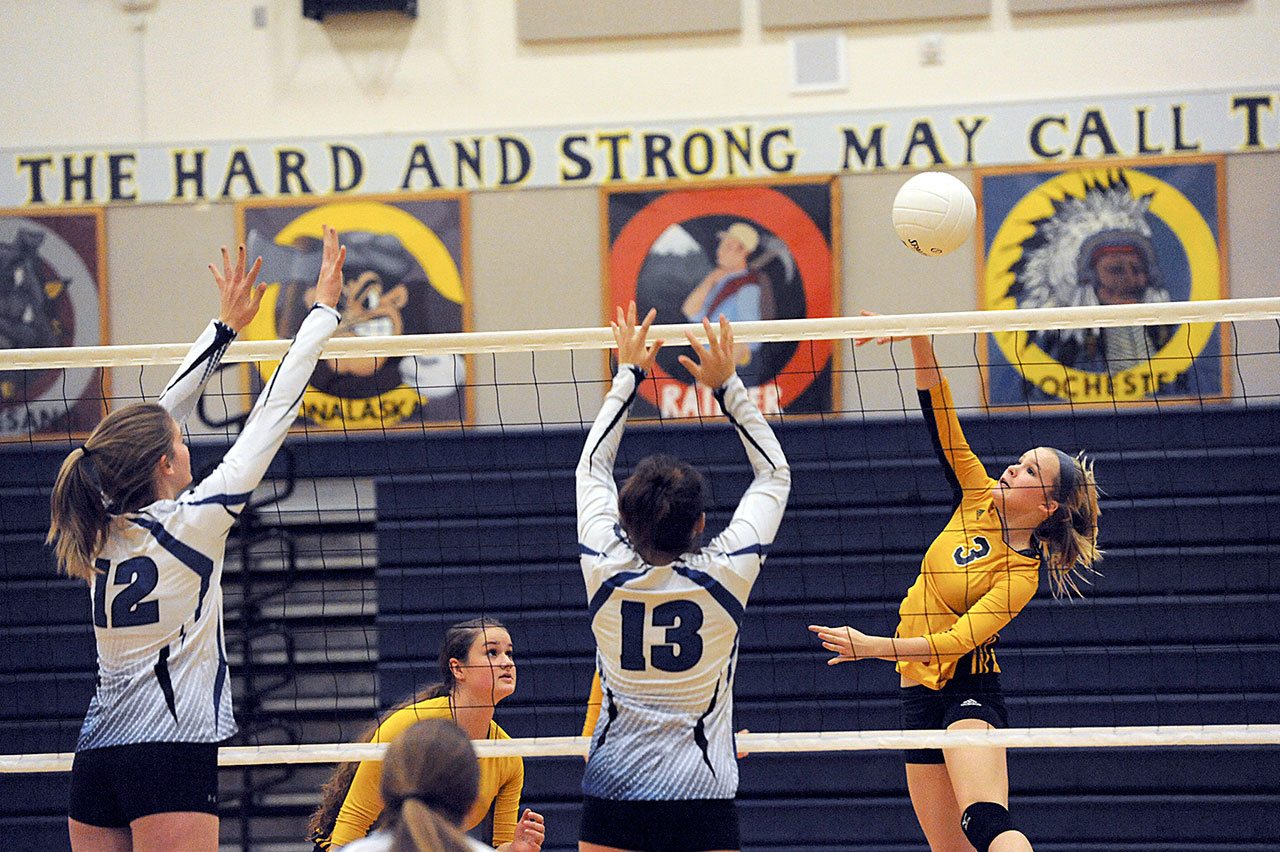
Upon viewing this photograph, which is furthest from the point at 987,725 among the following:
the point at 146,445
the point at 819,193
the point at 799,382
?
the point at 819,193

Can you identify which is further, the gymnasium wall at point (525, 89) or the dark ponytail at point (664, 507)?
the gymnasium wall at point (525, 89)

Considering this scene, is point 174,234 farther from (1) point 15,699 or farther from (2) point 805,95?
(2) point 805,95

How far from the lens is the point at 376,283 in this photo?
784 cm

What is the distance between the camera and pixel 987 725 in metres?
4.08

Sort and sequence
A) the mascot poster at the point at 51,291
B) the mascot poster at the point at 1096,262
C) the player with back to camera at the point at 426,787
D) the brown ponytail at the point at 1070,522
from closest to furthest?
the player with back to camera at the point at 426,787 < the brown ponytail at the point at 1070,522 < the mascot poster at the point at 1096,262 < the mascot poster at the point at 51,291

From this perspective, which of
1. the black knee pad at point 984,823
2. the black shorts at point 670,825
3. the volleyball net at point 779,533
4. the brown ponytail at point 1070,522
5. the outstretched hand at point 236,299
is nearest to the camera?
the black shorts at point 670,825

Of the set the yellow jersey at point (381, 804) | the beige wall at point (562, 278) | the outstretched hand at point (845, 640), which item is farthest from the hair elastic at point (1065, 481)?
the beige wall at point (562, 278)

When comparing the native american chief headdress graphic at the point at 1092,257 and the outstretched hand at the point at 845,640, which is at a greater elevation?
the native american chief headdress graphic at the point at 1092,257

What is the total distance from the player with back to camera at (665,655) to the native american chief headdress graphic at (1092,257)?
4.75m

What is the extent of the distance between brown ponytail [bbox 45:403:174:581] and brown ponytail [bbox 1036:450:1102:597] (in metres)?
2.50

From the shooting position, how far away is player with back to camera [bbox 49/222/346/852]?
3082 millimetres

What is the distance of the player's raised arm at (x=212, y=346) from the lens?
3.44 meters

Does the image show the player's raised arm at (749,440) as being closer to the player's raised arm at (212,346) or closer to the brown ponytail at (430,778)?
the brown ponytail at (430,778)

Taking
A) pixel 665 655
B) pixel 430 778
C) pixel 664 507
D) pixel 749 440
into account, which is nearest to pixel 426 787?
pixel 430 778
